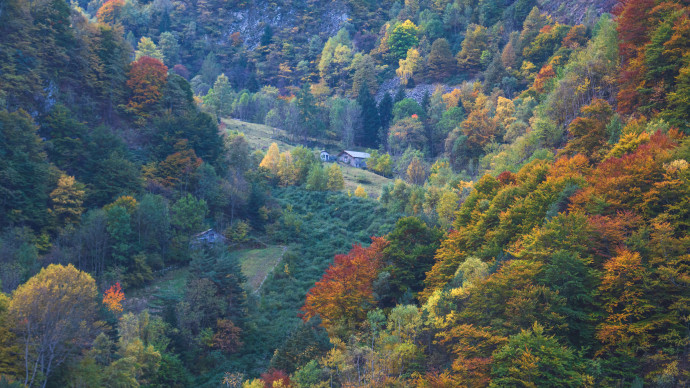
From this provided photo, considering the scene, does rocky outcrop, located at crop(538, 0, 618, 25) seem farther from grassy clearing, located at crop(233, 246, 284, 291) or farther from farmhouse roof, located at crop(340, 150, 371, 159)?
grassy clearing, located at crop(233, 246, 284, 291)

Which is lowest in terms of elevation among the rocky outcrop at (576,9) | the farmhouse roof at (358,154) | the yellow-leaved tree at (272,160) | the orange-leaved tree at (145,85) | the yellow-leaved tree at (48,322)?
the farmhouse roof at (358,154)

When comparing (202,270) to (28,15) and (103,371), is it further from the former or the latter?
(28,15)

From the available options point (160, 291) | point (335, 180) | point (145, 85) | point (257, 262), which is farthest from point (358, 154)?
point (160, 291)

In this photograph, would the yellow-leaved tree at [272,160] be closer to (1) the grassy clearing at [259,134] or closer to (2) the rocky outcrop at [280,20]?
(1) the grassy clearing at [259,134]

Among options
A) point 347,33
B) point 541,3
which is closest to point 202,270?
point 541,3

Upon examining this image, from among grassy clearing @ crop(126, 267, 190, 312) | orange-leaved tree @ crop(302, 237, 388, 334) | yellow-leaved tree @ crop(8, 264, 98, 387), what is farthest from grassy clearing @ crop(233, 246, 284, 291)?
yellow-leaved tree @ crop(8, 264, 98, 387)

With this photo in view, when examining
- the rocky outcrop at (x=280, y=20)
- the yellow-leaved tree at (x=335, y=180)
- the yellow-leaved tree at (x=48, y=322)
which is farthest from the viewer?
the rocky outcrop at (x=280, y=20)

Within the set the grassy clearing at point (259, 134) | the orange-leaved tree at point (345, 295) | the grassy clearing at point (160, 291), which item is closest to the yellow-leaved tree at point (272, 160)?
the grassy clearing at point (259, 134)
